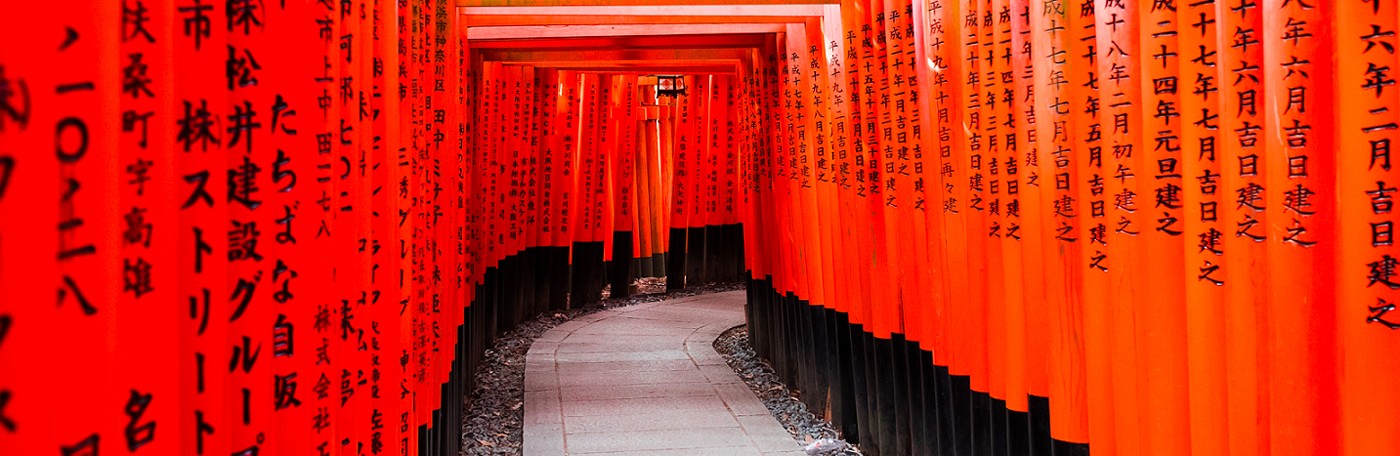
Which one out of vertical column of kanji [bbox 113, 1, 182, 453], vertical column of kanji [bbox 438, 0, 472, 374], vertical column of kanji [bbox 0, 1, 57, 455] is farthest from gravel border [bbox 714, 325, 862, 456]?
vertical column of kanji [bbox 0, 1, 57, 455]

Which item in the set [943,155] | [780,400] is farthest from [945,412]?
[780,400]

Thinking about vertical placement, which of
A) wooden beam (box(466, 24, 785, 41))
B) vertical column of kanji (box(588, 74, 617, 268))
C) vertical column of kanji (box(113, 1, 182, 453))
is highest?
wooden beam (box(466, 24, 785, 41))

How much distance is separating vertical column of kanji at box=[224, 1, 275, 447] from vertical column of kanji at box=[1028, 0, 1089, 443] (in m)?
2.27

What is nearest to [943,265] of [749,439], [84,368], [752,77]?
[749,439]

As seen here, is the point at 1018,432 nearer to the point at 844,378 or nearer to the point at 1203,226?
the point at 1203,226

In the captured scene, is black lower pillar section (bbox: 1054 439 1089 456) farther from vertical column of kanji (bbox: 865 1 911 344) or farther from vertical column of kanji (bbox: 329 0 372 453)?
vertical column of kanji (bbox: 329 0 372 453)

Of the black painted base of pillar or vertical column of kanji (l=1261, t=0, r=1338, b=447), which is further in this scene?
the black painted base of pillar

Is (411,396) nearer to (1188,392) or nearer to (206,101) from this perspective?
(206,101)

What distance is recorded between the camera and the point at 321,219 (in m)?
2.19

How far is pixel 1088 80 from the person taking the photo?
3016mm

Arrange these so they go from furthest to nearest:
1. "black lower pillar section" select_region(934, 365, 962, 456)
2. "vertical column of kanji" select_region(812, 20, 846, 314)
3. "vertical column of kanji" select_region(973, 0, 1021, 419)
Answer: "vertical column of kanji" select_region(812, 20, 846, 314) < "black lower pillar section" select_region(934, 365, 962, 456) < "vertical column of kanji" select_region(973, 0, 1021, 419)

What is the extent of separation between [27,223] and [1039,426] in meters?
3.28

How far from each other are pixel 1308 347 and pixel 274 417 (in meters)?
2.17

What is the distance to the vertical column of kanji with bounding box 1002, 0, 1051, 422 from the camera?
133 inches
